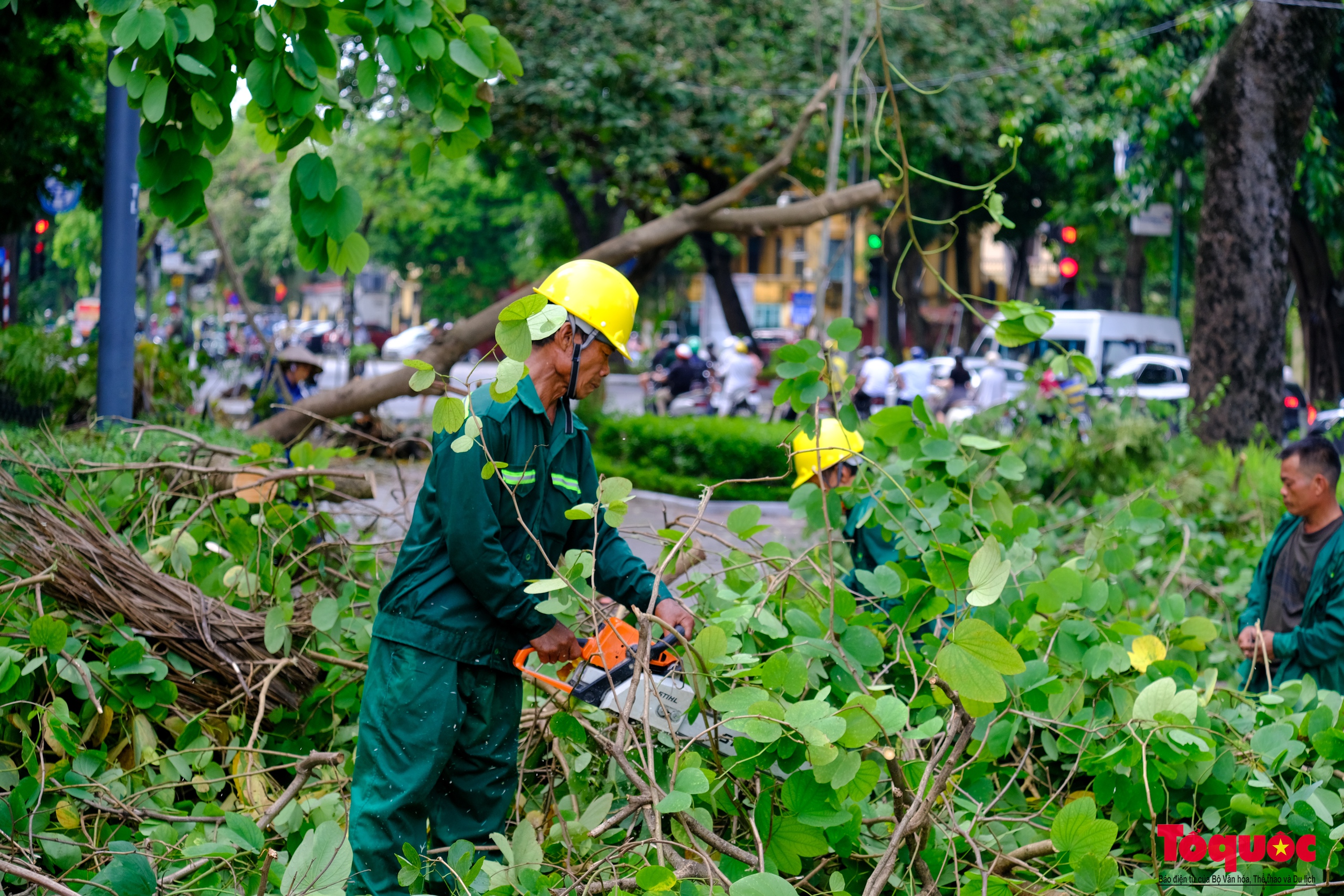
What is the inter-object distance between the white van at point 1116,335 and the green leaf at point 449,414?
19346 mm

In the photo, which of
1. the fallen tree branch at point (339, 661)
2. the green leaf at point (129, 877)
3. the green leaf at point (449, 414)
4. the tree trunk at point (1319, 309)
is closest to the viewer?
the green leaf at point (449, 414)

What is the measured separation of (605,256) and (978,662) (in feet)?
21.8

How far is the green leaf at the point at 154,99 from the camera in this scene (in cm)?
339

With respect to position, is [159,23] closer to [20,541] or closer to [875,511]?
[20,541]

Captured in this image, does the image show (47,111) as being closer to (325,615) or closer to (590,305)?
(325,615)

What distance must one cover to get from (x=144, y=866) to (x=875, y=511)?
2.45 meters

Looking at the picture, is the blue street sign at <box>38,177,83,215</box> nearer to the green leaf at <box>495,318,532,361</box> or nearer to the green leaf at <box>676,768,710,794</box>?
the green leaf at <box>495,318,532,361</box>

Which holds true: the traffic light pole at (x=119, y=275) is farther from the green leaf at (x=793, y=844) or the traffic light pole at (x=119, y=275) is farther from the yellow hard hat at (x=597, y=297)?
the green leaf at (x=793, y=844)

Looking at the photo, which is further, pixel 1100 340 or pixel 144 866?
pixel 1100 340

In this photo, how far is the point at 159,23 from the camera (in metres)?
3.24

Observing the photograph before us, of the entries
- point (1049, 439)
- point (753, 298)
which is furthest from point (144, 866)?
point (753, 298)

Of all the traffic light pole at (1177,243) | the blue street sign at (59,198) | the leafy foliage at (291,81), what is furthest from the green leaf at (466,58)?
the traffic light pole at (1177,243)

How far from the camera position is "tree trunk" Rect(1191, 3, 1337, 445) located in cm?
991

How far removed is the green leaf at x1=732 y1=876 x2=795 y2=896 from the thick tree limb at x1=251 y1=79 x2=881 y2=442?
Answer: 657 cm
